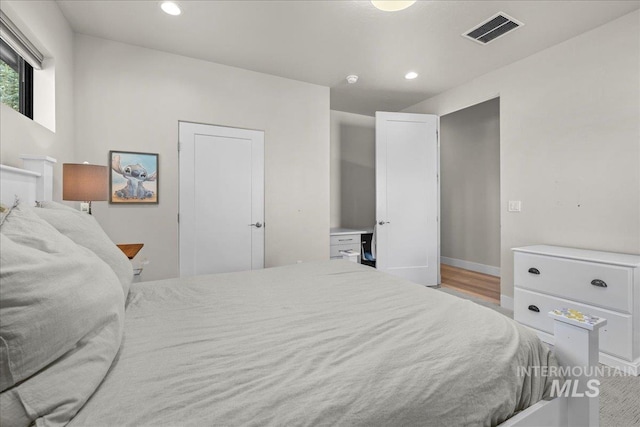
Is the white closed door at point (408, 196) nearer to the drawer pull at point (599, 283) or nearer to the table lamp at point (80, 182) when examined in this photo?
the drawer pull at point (599, 283)

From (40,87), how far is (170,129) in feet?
3.35

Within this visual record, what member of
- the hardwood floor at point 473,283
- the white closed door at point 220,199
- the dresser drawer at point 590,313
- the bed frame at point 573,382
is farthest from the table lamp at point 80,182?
the hardwood floor at point 473,283

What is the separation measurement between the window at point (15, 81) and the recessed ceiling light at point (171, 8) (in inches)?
41.4

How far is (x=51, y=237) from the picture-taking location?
0.87 m

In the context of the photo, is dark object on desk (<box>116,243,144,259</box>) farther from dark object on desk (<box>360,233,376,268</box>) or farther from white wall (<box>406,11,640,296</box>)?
white wall (<box>406,11,640,296</box>)

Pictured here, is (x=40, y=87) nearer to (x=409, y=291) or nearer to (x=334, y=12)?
(x=334, y=12)

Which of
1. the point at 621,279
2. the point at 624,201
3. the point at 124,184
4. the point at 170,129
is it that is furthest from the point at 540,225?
the point at 124,184

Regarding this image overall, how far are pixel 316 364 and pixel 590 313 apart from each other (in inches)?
100

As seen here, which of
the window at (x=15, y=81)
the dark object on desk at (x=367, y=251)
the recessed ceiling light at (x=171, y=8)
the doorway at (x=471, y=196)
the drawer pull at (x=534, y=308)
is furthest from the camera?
the doorway at (x=471, y=196)

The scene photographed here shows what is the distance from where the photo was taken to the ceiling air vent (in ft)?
8.09

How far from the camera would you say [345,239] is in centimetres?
416

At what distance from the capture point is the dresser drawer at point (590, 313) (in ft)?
6.76

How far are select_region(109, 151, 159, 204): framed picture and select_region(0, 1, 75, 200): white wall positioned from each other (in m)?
0.35

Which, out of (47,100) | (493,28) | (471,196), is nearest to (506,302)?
(471,196)
